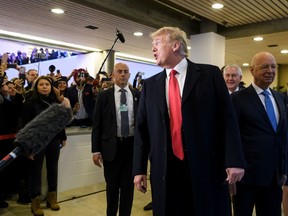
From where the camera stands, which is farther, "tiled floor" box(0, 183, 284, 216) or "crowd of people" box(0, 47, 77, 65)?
"crowd of people" box(0, 47, 77, 65)

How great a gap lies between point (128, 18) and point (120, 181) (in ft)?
11.6

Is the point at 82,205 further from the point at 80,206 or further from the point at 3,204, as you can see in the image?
the point at 3,204

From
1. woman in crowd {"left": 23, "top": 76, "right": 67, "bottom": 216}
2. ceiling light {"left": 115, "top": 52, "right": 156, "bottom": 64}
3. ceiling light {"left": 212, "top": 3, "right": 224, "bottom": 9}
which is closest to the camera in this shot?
woman in crowd {"left": 23, "top": 76, "right": 67, "bottom": 216}

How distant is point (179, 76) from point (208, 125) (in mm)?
316

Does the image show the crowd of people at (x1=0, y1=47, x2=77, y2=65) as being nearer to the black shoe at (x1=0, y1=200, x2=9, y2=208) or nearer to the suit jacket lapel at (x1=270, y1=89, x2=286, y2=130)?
the black shoe at (x1=0, y1=200, x2=9, y2=208)

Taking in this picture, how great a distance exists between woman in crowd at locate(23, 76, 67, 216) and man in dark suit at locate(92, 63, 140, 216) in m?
0.75

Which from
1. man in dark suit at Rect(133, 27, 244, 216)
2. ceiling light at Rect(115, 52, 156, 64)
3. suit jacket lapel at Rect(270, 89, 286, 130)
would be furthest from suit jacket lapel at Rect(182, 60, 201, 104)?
ceiling light at Rect(115, 52, 156, 64)

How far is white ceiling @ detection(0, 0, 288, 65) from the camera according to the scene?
16.2 ft

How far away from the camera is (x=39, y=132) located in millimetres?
1005

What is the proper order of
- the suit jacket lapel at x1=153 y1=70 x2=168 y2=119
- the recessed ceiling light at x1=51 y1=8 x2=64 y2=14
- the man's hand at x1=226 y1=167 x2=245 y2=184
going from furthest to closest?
the recessed ceiling light at x1=51 y1=8 x2=64 y2=14 → the suit jacket lapel at x1=153 y1=70 x2=168 y2=119 → the man's hand at x1=226 y1=167 x2=245 y2=184

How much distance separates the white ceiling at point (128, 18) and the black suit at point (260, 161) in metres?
3.30

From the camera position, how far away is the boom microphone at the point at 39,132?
0.96 meters

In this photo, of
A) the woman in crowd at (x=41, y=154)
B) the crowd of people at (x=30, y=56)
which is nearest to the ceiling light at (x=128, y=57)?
the crowd of people at (x=30, y=56)

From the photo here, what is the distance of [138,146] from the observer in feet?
5.80
